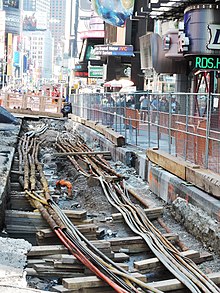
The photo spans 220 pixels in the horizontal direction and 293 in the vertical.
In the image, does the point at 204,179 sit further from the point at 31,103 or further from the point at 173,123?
the point at 31,103

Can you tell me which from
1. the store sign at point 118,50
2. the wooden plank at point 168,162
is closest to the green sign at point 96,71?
the store sign at point 118,50

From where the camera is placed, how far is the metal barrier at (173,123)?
1213 cm

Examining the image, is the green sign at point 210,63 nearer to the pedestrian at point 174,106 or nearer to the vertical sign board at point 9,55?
the pedestrian at point 174,106

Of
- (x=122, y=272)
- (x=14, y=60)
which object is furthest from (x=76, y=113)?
(x=14, y=60)

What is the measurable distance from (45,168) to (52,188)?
4207 millimetres

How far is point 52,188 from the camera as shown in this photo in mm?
16000

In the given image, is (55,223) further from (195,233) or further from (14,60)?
(14,60)

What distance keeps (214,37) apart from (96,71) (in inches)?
2084

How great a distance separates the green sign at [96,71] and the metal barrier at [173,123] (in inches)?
1900

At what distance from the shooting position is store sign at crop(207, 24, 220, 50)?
75.7 ft

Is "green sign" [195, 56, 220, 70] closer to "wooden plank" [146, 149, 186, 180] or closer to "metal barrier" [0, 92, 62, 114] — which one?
"wooden plank" [146, 149, 186, 180]

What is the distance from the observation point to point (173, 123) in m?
15.3

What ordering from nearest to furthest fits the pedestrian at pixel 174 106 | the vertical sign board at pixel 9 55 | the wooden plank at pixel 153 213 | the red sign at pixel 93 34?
1. the wooden plank at pixel 153 213
2. the pedestrian at pixel 174 106
3. the red sign at pixel 93 34
4. the vertical sign board at pixel 9 55

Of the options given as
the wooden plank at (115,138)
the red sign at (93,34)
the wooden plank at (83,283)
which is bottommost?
the wooden plank at (83,283)
